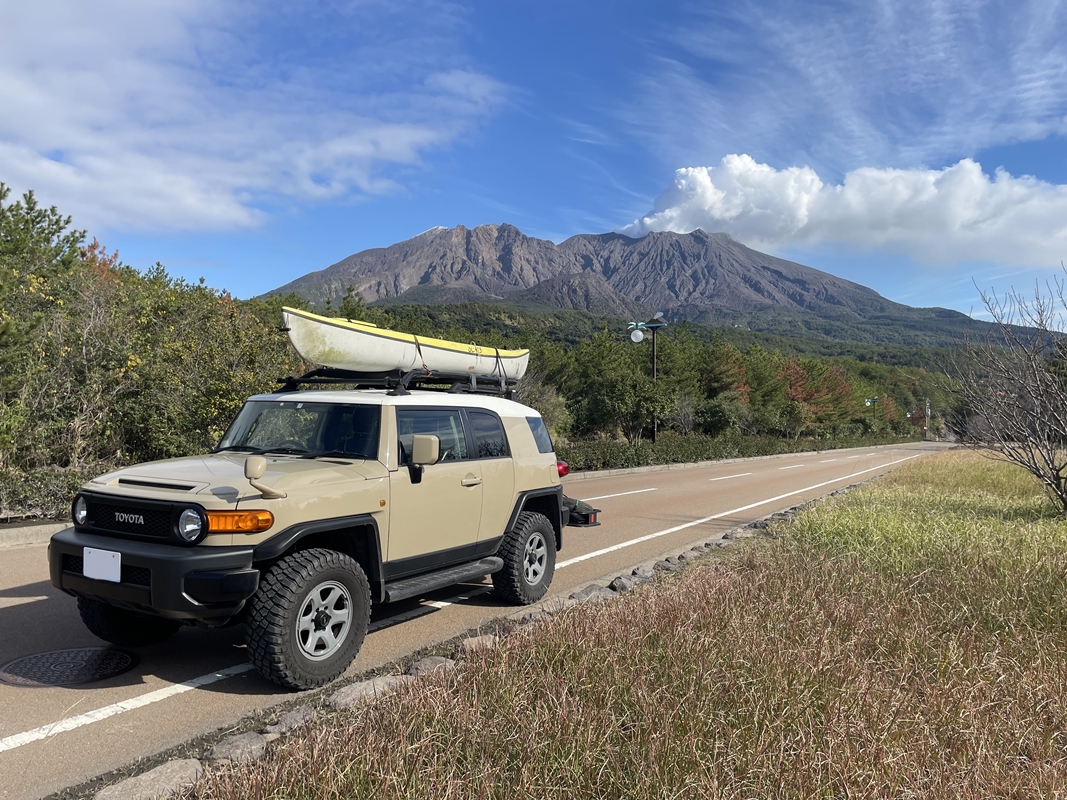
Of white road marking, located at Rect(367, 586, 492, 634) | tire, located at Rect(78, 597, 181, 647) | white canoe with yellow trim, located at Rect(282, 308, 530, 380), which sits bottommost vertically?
white road marking, located at Rect(367, 586, 492, 634)

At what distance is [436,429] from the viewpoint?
18.5 feet

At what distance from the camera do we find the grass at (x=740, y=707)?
280 cm

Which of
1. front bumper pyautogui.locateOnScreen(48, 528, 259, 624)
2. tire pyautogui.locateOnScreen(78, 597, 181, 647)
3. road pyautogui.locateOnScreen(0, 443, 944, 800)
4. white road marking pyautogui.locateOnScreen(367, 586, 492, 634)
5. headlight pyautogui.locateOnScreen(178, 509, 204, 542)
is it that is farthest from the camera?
white road marking pyautogui.locateOnScreen(367, 586, 492, 634)

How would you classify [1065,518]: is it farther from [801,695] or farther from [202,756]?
[202,756]

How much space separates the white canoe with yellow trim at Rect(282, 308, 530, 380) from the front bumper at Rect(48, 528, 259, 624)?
112 inches

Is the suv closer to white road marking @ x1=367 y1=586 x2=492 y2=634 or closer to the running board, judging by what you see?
the running board

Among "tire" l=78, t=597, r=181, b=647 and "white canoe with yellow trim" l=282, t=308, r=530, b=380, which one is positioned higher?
"white canoe with yellow trim" l=282, t=308, r=530, b=380

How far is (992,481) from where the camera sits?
53.1 ft

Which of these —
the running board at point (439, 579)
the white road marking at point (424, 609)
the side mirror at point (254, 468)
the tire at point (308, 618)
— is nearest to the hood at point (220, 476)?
the side mirror at point (254, 468)

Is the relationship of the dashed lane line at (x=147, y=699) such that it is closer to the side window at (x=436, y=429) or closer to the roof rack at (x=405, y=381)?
the side window at (x=436, y=429)

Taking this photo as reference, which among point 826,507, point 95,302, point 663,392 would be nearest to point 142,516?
point 826,507

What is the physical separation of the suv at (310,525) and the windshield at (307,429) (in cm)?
1

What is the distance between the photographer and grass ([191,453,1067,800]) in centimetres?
280

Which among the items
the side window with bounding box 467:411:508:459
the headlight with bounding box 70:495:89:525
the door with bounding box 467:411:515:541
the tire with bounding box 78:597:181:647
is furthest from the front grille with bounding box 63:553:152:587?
the side window with bounding box 467:411:508:459
